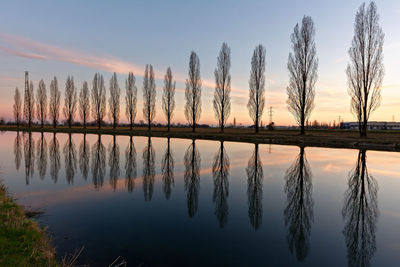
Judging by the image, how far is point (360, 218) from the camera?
6.21 m

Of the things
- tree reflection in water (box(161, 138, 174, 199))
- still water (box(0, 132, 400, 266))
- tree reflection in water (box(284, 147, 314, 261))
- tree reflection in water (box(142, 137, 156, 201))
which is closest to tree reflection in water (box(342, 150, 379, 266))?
still water (box(0, 132, 400, 266))

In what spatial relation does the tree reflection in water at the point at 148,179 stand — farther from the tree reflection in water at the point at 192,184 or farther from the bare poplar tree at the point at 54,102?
the bare poplar tree at the point at 54,102

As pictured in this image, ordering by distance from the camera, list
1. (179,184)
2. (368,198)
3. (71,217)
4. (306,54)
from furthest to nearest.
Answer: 1. (306,54)
2. (179,184)
3. (368,198)
4. (71,217)

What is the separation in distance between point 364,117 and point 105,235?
33429 millimetres

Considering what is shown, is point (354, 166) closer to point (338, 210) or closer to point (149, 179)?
point (338, 210)

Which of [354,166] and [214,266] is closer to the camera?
[214,266]

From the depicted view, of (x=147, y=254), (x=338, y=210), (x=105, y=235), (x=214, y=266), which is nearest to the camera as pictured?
(x=214, y=266)

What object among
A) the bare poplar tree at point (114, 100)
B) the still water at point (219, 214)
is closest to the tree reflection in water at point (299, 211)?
the still water at point (219, 214)

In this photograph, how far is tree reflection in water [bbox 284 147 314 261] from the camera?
481 cm

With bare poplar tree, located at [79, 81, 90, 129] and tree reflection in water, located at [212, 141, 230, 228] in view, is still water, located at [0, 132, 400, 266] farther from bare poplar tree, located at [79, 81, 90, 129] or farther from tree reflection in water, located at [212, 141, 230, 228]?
bare poplar tree, located at [79, 81, 90, 129]

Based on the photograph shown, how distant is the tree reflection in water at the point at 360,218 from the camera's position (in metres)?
4.50

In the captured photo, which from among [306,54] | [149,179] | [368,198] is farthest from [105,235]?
[306,54]

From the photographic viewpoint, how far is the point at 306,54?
34.8 meters

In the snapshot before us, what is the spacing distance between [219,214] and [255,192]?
2.57 metres
